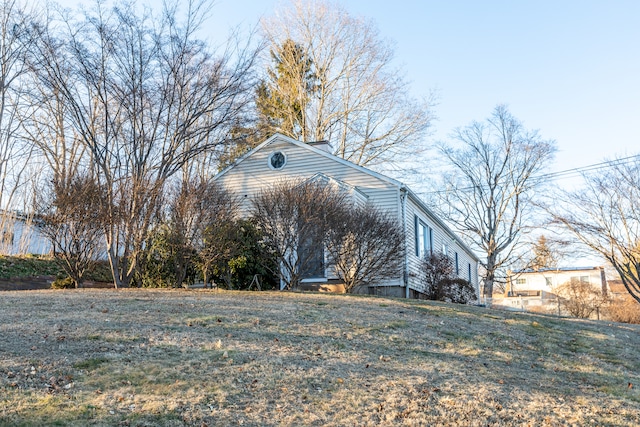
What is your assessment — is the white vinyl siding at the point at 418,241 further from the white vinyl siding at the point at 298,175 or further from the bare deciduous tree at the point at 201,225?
the bare deciduous tree at the point at 201,225

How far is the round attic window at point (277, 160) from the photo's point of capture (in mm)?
18391

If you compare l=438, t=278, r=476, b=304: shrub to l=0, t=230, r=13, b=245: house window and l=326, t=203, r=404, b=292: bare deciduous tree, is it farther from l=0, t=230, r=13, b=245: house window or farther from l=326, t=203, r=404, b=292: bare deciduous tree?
l=0, t=230, r=13, b=245: house window

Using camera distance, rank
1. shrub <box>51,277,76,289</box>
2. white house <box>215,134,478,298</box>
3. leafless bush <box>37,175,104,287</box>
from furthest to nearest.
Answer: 1. white house <box>215,134,478,298</box>
2. shrub <box>51,277,76,289</box>
3. leafless bush <box>37,175,104,287</box>

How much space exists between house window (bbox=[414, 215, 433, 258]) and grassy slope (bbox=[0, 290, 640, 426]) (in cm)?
905

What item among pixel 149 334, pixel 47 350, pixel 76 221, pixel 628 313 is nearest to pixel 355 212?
pixel 76 221

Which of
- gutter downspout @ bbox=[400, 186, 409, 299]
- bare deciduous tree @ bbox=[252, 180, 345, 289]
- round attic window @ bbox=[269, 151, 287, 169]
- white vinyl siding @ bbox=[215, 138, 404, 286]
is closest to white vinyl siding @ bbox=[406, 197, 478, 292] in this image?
gutter downspout @ bbox=[400, 186, 409, 299]

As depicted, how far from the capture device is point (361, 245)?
45.4 feet

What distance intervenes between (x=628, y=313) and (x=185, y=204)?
57.0 ft

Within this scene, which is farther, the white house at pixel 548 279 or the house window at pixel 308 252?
the white house at pixel 548 279

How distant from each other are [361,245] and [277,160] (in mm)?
5709

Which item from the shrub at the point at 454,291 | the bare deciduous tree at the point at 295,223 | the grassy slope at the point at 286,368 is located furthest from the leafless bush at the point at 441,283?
the grassy slope at the point at 286,368

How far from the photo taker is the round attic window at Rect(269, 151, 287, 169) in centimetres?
1839

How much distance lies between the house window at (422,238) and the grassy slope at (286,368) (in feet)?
29.7

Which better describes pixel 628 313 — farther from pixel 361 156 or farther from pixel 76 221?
pixel 76 221
